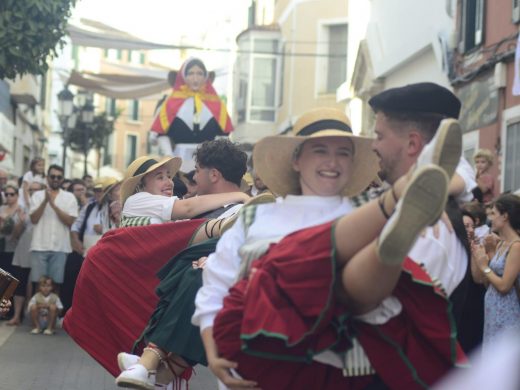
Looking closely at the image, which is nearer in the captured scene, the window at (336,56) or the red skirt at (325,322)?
the red skirt at (325,322)

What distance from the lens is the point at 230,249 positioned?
4.25 meters

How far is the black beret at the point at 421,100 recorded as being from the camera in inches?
157

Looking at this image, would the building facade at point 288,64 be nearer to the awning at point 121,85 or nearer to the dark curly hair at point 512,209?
the awning at point 121,85

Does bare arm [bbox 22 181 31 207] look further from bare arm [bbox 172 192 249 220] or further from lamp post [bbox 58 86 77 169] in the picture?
lamp post [bbox 58 86 77 169]

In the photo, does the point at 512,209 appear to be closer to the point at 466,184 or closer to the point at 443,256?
the point at 466,184

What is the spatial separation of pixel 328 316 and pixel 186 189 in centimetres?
670

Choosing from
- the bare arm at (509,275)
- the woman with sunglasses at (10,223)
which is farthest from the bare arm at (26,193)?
the bare arm at (509,275)

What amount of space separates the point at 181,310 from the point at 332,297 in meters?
2.66

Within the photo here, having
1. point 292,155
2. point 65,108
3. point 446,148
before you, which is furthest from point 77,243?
point 65,108

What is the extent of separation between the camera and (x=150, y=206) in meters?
7.24

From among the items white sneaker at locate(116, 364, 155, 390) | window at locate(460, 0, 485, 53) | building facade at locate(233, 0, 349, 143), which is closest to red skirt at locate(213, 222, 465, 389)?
white sneaker at locate(116, 364, 155, 390)

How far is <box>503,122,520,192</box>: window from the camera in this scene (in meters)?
15.1

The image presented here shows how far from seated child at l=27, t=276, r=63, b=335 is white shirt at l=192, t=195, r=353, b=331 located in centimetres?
1006

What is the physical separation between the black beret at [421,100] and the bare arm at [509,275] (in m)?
4.22
